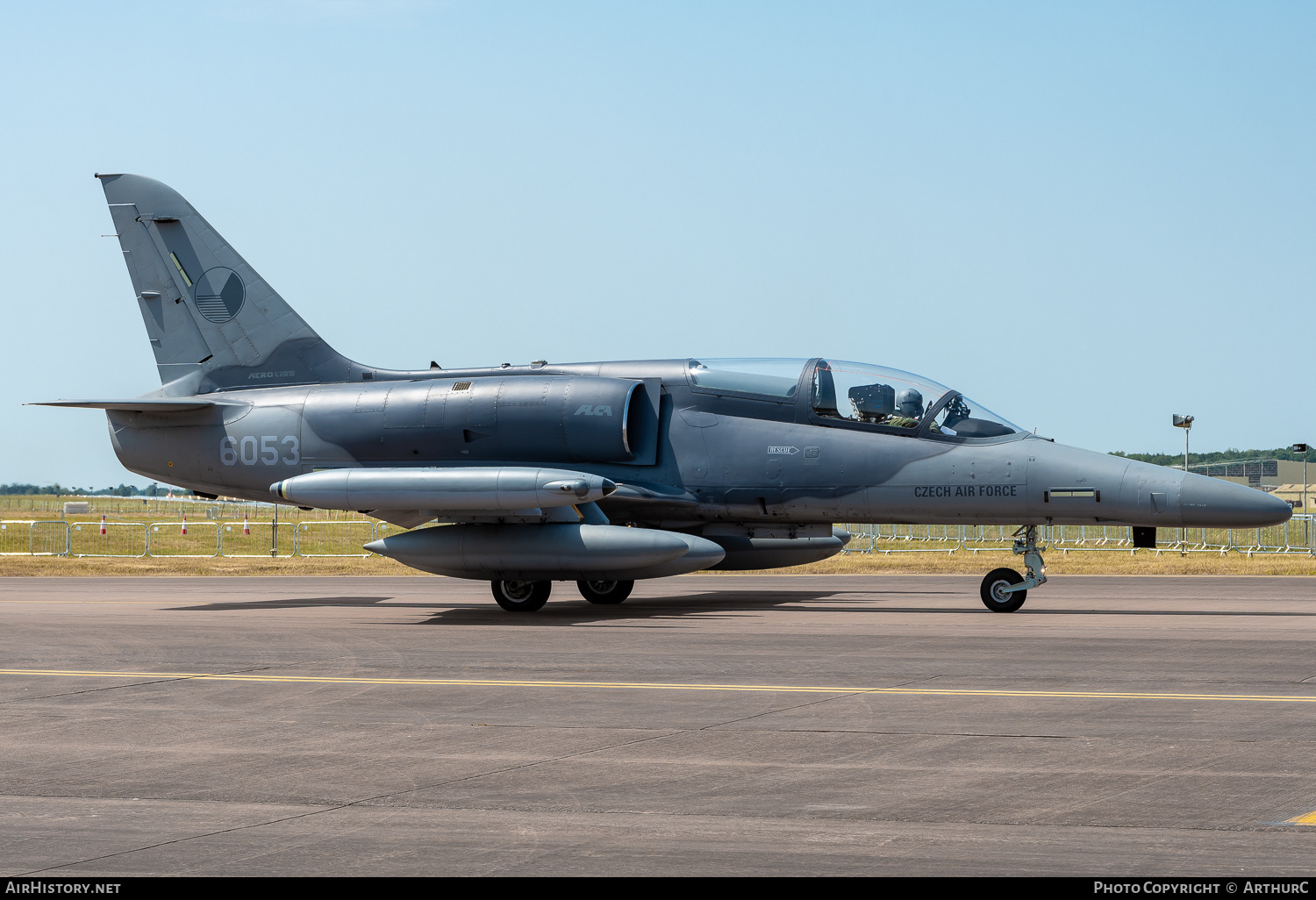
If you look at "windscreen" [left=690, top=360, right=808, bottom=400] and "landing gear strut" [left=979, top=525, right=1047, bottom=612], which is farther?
"windscreen" [left=690, top=360, right=808, bottom=400]

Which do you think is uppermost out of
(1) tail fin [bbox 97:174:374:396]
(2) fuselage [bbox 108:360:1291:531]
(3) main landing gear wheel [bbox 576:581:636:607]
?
(1) tail fin [bbox 97:174:374:396]

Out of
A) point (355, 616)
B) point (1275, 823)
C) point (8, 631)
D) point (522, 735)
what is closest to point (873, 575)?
point (355, 616)

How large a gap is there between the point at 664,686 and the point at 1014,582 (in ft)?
27.1

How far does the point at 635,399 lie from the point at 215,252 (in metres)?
7.93

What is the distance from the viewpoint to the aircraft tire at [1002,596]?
17.8m

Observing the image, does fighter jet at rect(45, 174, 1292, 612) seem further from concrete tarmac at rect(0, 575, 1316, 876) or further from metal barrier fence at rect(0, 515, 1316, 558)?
metal barrier fence at rect(0, 515, 1316, 558)

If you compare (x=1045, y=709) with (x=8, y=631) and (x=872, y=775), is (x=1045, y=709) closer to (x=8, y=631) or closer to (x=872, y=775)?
(x=872, y=775)

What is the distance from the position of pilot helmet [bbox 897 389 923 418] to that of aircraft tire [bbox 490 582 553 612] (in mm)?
5389

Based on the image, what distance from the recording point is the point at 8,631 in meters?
16.5

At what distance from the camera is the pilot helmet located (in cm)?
1811

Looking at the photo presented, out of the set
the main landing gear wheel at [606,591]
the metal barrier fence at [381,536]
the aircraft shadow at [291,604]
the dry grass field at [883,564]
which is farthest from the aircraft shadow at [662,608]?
the metal barrier fence at [381,536]

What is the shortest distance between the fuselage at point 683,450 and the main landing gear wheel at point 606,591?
1.07 metres

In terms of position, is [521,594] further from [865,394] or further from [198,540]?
[198,540]

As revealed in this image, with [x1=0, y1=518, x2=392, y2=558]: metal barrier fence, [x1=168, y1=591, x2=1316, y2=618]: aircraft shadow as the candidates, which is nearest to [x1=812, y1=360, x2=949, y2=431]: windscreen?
[x1=168, y1=591, x2=1316, y2=618]: aircraft shadow
